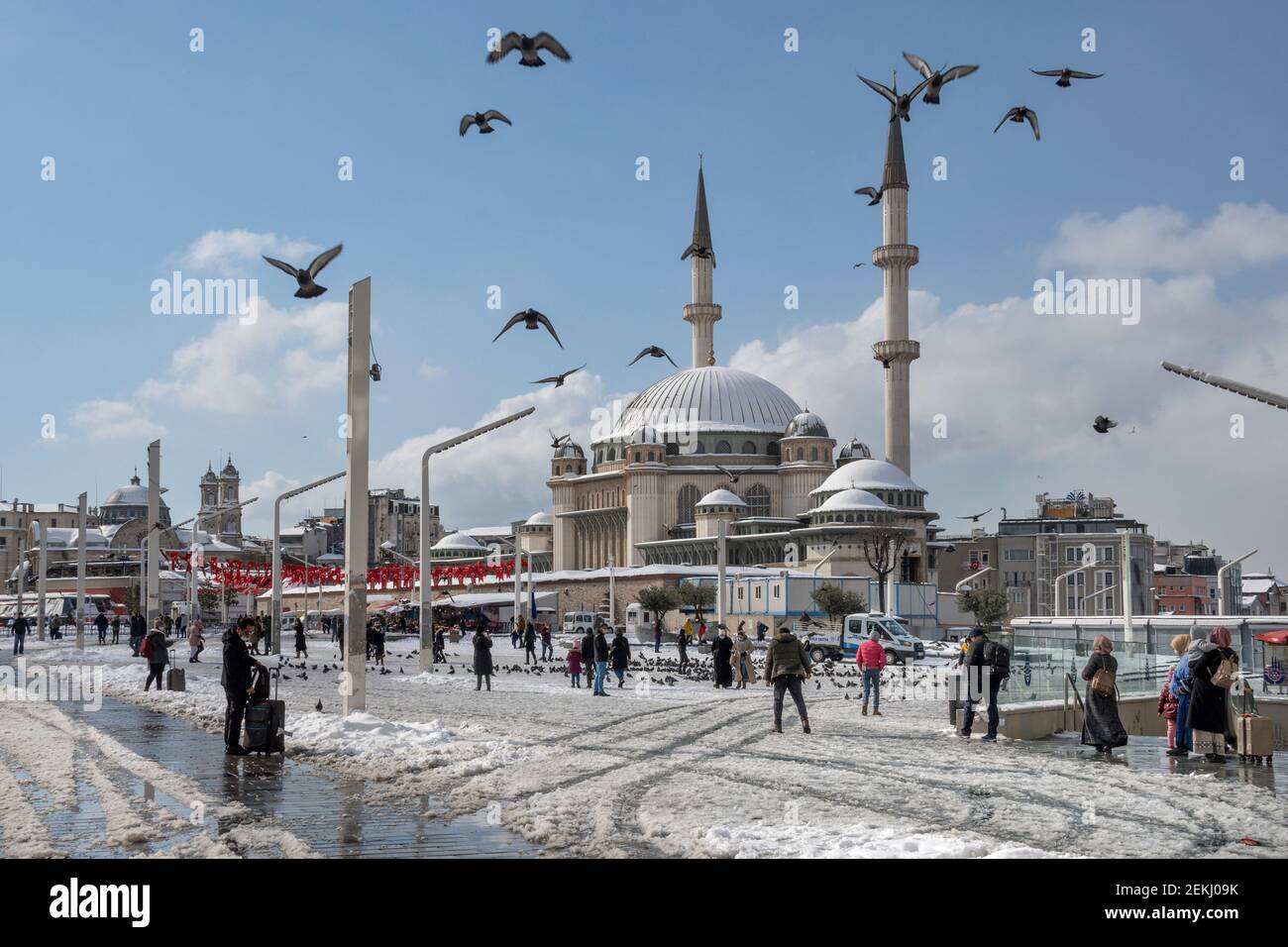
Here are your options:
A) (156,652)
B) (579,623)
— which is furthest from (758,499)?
(156,652)

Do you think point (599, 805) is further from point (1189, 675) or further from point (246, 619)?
point (1189, 675)

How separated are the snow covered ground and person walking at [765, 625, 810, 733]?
37 centimetres

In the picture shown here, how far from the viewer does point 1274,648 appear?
90.7ft

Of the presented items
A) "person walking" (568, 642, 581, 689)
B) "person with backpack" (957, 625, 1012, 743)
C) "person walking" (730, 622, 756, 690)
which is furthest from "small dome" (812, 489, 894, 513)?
"person with backpack" (957, 625, 1012, 743)

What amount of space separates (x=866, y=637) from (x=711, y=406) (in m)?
66.9

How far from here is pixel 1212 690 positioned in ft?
49.2

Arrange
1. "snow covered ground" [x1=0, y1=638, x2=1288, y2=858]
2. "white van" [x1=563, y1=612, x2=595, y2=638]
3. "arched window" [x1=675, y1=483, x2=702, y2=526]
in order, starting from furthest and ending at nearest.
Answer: "arched window" [x1=675, y1=483, x2=702, y2=526]
"white van" [x1=563, y1=612, x2=595, y2=638]
"snow covered ground" [x1=0, y1=638, x2=1288, y2=858]

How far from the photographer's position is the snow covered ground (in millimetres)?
9555

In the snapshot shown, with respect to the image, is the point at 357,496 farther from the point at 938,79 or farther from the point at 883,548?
the point at 883,548

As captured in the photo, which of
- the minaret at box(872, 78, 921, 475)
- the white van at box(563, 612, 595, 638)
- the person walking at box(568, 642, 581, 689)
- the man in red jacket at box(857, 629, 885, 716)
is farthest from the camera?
the minaret at box(872, 78, 921, 475)

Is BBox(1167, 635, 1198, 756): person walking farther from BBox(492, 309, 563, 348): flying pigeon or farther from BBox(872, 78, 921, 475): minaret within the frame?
BBox(872, 78, 921, 475): minaret
